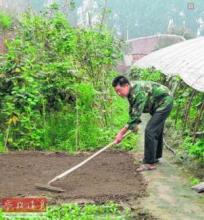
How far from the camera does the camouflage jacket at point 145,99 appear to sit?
270 inches

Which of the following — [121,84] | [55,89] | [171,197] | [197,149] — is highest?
[121,84]

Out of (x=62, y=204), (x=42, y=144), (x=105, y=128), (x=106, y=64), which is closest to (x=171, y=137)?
(x=105, y=128)

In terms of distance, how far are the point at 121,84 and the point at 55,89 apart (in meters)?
2.52

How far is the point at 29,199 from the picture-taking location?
5.24 metres

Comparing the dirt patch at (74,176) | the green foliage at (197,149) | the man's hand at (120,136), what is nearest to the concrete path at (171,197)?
the dirt patch at (74,176)

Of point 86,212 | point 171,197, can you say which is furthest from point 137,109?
Result: point 86,212

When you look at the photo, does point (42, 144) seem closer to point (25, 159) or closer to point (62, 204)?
point (25, 159)

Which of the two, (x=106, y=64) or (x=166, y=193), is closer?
(x=166, y=193)

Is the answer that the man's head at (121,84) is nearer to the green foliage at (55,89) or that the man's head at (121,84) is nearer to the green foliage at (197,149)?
the green foliage at (197,149)

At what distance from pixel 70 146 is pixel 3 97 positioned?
5.05 feet

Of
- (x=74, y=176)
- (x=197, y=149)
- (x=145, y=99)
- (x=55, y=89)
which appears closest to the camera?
(x=74, y=176)

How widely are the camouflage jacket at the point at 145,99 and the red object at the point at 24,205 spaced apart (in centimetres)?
204

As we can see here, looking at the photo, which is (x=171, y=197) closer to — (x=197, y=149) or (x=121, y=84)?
(x=197, y=149)

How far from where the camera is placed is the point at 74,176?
670 centimetres
